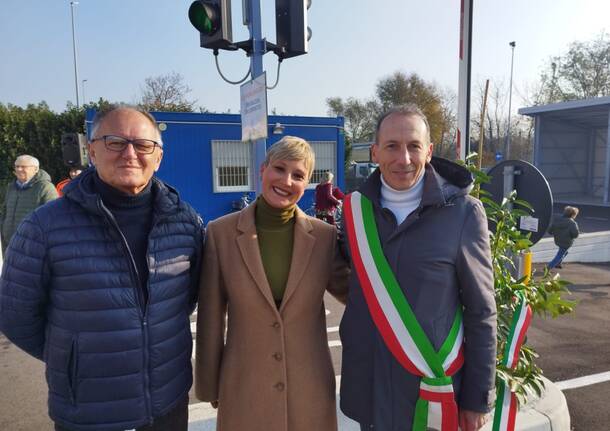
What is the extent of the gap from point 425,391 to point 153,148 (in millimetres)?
1502

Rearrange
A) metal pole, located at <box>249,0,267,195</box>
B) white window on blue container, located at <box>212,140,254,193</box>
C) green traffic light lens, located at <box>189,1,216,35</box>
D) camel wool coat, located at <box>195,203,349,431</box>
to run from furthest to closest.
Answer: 1. white window on blue container, located at <box>212,140,254,193</box>
2. metal pole, located at <box>249,0,267,195</box>
3. green traffic light lens, located at <box>189,1,216,35</box>
4. camel wool coat, located at <box>195,203,349,431</box>

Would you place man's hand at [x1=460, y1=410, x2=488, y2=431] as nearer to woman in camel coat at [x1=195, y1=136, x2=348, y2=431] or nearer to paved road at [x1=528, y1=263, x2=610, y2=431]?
woman in camel coat at [x1=195, y1=136, x2=348, y2=431]

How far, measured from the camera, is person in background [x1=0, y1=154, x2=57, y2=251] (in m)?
6.32

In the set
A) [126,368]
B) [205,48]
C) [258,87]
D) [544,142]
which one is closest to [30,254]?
[126,368]

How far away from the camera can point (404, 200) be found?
1.96m

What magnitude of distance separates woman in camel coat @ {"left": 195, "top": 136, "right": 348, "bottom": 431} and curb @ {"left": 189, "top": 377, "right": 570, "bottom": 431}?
93 centimetres

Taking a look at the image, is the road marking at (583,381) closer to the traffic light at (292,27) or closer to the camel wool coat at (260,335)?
the camel wool coat at (260,335)

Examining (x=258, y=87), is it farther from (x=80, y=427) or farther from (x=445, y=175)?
(x=80, y=427)

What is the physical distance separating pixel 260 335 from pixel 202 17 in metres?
3.78

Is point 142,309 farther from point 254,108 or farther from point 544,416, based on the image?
point 254,108

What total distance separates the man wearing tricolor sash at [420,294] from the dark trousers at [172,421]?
82 centimetres

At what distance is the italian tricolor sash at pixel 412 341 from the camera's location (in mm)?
1839

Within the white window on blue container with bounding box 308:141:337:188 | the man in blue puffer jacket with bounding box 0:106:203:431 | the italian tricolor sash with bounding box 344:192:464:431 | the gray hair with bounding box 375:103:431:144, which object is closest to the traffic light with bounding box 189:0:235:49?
the man in blue puffer jacket with bounding box 0:106:203:431

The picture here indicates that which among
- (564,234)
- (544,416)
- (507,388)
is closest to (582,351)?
(544,416)
